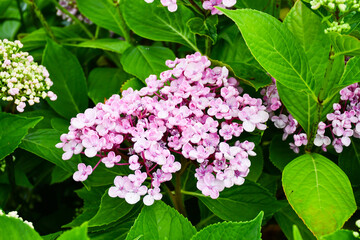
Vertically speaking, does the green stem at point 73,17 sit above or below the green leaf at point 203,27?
below

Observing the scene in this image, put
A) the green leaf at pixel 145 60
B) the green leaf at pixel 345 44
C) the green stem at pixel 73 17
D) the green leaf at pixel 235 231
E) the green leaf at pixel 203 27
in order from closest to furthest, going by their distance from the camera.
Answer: the green leaf at pixel 235 231, the green leaf at pixel 345 44, the green leaf at pixel 203 27, the green leaf at pixel 145 60, the green stem at pixel 73 17

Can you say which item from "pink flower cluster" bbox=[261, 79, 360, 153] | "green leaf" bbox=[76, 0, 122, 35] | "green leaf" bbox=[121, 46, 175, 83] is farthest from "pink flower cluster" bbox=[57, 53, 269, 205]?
"green leaf" bbox=[76, 0, 122, 35]

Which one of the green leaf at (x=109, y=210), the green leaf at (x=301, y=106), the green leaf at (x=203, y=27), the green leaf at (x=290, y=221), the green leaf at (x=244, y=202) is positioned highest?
the green leaf at (x=203, y=27)

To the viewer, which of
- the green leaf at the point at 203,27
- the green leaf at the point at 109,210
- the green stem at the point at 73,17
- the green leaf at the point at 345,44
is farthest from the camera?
the green stem at the point at 73,17

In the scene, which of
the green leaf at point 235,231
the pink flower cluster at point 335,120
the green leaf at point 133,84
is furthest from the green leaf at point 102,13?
the green leaf at point 235,231

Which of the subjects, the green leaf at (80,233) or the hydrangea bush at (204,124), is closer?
the green leaf at (80,233)

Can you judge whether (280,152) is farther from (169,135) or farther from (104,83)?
(104,83)

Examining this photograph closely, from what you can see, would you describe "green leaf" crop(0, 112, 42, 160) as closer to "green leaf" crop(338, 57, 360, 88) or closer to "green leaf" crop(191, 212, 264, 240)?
"green leaf" crop(191, 212, 264, 240)

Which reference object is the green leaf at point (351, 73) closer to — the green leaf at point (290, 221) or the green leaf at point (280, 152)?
the green leaf at point (280, 152)

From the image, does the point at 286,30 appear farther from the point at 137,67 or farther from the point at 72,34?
the point at 72,34
